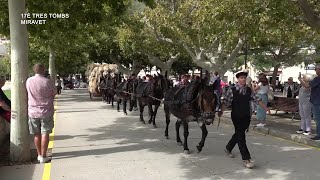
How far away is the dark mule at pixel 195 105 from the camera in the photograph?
7949mm

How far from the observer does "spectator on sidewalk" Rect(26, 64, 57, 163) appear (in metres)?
7.82

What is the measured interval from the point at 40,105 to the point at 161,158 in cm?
264

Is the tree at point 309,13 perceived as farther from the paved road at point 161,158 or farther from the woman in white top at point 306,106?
the paved road at point 161,158

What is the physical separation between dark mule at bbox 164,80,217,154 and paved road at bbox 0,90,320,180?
0.62 meters

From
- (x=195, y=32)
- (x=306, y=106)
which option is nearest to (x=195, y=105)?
(x=306, y=106)

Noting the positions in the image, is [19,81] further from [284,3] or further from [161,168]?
[284,3]

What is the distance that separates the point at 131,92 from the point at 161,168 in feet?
31.5

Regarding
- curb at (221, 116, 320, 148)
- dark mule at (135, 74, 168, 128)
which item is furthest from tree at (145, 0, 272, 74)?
curb at (221, 116, 320, 148)

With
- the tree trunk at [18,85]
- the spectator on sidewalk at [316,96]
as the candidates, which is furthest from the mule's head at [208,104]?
the tree trunk at [18,85]

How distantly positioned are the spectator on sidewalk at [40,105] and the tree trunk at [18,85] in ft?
0.81

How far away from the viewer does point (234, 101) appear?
7629mm

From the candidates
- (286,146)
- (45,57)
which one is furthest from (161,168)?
(45,57)

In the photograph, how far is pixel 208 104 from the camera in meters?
7.93

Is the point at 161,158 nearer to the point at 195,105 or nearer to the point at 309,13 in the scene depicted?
the point at 195,105
